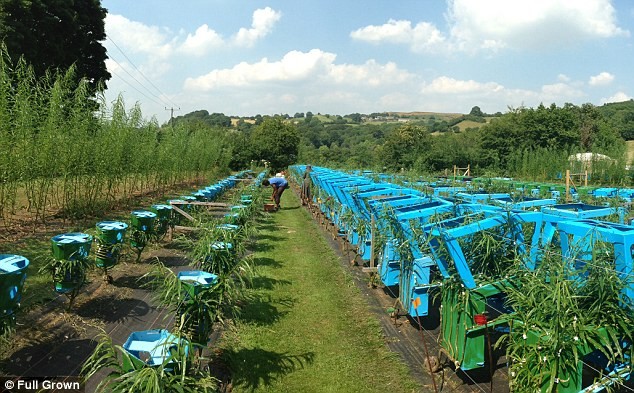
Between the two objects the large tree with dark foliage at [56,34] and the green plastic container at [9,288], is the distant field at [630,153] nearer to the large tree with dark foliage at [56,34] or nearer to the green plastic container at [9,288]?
the large tree with dark foliage at [56,34]

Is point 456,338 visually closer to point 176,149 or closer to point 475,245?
point 475,245

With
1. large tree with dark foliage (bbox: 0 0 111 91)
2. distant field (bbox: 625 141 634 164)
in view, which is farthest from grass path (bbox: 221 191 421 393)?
distant field (bbox: 625 141 634 164)

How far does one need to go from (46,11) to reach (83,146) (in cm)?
1424

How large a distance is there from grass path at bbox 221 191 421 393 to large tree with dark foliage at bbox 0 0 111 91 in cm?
1159

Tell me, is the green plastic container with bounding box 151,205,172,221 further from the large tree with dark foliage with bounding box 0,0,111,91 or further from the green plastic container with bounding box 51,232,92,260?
the large tree with dark foliage with bounding box 0,0,111,91

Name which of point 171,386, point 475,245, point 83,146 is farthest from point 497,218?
point 83,146

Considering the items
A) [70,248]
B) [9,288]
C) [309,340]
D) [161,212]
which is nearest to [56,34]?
[161,212]

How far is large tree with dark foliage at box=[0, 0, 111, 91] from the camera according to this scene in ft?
54.4

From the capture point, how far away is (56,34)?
792 inches

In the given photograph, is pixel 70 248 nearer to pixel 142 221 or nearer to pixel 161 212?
pixel 142 221

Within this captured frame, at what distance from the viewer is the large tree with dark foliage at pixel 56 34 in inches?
653

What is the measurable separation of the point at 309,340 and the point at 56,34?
21.9 meters

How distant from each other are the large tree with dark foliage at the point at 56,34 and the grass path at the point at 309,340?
11.6 m

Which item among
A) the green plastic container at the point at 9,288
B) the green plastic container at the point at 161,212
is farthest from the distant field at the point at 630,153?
the green plastic container at the point at 9,288
